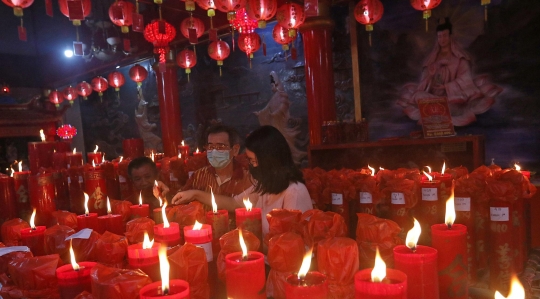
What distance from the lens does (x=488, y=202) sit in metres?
1.57

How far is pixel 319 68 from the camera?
17.3ft

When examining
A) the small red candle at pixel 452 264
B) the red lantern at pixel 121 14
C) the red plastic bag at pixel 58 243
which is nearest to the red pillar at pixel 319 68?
the red lantern at pixel 121 14

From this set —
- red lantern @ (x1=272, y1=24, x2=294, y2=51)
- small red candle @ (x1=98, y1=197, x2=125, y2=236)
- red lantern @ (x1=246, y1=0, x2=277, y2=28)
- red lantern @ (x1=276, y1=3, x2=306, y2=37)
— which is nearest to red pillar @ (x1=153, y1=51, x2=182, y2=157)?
red lantern @ (x1=272, y1=24, x2=294, y2=51)

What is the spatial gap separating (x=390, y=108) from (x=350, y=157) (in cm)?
150

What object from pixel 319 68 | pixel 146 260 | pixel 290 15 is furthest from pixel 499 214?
pixel 319 68

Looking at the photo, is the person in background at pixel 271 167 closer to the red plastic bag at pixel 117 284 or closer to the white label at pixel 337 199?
the white label at pixel 337 199

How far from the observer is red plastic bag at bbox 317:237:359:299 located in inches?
32.3

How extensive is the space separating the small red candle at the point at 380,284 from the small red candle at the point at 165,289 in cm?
32

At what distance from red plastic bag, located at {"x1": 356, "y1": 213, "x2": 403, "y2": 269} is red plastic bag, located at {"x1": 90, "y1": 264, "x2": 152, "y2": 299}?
0.56 m

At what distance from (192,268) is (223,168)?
5.57 feet

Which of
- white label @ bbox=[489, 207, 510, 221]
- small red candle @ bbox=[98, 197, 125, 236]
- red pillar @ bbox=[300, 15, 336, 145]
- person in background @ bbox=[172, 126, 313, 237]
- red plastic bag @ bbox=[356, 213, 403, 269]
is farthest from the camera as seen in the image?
red pillar @ bbox=[300, 15, 336, 145]

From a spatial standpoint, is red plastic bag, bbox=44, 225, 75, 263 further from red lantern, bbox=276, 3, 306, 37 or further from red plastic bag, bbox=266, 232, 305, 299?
red lantern, bbox=276, 3, 306, 37

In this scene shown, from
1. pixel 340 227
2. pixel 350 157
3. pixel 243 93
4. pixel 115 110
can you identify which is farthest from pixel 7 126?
pixel 340 227

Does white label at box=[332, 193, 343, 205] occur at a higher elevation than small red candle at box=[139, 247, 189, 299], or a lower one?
lower
